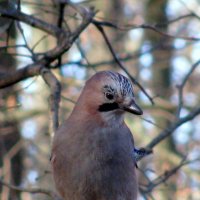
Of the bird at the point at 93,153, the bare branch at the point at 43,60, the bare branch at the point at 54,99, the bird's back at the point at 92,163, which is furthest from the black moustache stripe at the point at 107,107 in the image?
the bare branch at the point at 43,60

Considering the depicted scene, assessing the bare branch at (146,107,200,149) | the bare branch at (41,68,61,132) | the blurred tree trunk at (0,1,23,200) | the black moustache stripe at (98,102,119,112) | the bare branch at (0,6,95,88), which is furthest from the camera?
the blurred tree trunk at (0,1,23,200)

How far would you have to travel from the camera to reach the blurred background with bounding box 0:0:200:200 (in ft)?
18.0

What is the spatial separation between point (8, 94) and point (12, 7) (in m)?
2.92

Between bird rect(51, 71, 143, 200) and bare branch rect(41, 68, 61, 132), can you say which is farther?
bare branch rect(41, 68, 61, 132)

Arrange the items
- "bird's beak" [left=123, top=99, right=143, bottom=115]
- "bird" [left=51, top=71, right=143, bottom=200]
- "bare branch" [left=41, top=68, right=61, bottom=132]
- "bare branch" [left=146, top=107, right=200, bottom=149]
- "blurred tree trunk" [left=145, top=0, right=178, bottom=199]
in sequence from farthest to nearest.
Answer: "blurred tree trunk" [left=145, top=0, right=178, bottom=199]
"bare branch" [left=146, top=107, right=200, bottom=149]
"bare branch" [left=41, top=68, right=61, bottom=132]
"bird" [left=51, top=71, right=143, bottom=200]
"bird's beak" [left=123, top=99, right=143, bottom=115]

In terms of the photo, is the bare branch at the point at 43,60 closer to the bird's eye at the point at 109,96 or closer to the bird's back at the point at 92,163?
the bird's back at the point at 92,163

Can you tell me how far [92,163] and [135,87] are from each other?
5.34 m

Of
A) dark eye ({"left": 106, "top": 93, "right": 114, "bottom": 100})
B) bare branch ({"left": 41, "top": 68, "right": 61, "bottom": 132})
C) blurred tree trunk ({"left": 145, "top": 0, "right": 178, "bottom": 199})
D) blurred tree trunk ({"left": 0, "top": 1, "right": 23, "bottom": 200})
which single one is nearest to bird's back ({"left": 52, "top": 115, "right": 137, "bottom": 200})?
bare branch ({"left": 41, "top": 68, "right": 61, "bottom": 132})

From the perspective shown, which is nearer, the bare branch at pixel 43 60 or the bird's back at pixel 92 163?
the bird's back at pixel 92 163

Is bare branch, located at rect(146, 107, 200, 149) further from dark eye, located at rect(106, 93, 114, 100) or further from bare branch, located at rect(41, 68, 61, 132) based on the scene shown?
dark eye, located at rect(106, 93, 114, 100)

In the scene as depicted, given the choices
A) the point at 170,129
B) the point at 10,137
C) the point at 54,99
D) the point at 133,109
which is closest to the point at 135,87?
the point at 10,137

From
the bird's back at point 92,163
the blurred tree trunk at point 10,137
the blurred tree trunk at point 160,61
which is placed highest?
the blurred tree trunk at point 160,61

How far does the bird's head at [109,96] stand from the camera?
4.13 m

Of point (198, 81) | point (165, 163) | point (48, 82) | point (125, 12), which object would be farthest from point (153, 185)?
point (125, 12)
